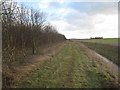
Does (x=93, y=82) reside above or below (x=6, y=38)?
below

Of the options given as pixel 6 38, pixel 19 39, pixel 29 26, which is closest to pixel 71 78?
pixel 6 38

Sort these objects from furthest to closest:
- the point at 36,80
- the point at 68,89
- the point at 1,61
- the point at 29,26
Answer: the point at 29,26
the point at 1,61
the point at 36,80
the point at 68,89

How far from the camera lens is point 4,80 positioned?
962 centimetres

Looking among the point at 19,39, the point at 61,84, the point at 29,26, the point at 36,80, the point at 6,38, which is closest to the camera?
the point at 61,84

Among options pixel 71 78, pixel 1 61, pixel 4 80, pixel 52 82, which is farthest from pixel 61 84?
pixel 1 61

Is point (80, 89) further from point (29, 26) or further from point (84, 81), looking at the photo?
point (29, 26)

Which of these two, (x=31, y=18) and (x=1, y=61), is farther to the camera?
(x=31, y=18)

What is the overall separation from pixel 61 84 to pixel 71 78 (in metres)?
1.56

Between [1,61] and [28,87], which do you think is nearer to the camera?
[28,87]

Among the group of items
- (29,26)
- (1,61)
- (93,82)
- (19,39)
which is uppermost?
(29,26)

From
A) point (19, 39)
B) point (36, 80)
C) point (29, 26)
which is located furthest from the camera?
A: point (29, 26)

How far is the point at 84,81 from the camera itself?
10.2 meters

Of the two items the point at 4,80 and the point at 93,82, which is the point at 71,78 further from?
the point at 4,80

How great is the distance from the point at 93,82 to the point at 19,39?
13.9 meters
